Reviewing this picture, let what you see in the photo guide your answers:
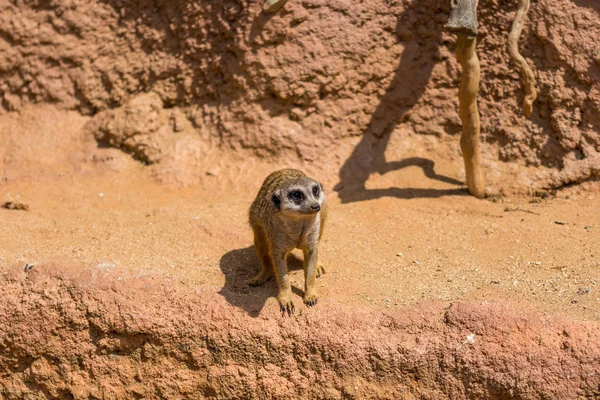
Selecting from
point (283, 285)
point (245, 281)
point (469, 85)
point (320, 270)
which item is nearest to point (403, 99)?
point (469, 85)

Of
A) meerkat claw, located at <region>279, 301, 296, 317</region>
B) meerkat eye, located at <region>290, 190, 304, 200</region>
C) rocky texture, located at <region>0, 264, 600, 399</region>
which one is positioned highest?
meerkat eye, located at <region>290, 190, 304, 200</region>

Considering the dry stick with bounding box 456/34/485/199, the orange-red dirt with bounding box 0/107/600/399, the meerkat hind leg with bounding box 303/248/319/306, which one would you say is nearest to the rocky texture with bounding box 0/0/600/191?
the dry stick with bounding box 456/34/485/199

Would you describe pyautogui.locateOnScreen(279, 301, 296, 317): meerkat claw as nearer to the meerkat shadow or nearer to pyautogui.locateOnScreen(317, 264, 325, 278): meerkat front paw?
the meerkat shadow

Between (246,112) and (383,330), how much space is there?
3.00 metres

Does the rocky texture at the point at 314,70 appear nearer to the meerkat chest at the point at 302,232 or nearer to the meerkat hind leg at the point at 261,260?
the meerkat hind leg at the point at 261,260

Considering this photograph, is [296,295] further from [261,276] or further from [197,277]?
[197,277]

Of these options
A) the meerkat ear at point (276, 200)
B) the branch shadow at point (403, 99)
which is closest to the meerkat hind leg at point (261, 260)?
the meerkat ear at point (276, 200)

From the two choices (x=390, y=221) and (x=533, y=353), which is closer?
(x=533, y=353)

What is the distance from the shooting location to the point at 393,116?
6410 millimetres

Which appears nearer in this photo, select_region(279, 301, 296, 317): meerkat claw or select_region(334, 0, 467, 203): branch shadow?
select_region(279, 301, 296, 317): meerkat claw

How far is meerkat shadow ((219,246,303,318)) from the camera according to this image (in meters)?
4.33

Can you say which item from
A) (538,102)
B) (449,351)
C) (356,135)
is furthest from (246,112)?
(449,351)

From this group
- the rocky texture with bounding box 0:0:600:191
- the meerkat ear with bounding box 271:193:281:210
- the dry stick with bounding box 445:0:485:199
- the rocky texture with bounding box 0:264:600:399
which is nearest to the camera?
the rocky texture with bounding box 0:264:600:399

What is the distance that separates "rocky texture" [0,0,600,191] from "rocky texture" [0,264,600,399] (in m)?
2.30
